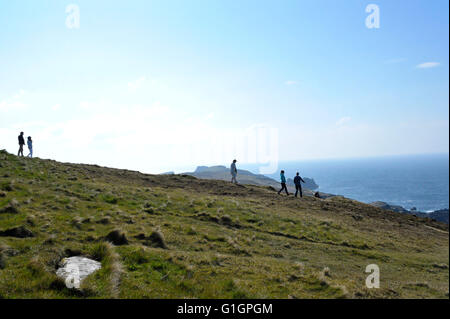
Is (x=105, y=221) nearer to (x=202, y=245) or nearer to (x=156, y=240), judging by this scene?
(x=156, y=240)

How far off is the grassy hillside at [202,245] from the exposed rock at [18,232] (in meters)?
0.05

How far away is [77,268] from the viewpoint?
33.0 ft

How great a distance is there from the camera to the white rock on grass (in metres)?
9.38

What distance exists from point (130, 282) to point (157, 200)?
53.0 ft

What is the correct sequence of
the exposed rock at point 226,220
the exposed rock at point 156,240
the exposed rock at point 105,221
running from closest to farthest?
1. the exposed rock at point 156,240
2. the exposed rock at point 105,221
3. the exposed rock at point 226,220

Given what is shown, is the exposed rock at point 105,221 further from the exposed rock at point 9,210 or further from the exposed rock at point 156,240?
the exposed rock at point 9,210

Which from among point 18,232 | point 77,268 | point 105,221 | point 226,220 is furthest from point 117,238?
point 226,220

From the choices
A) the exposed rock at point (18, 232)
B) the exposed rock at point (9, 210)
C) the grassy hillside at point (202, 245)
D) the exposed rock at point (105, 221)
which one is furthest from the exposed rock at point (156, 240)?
the exposed rock at point (9, 210)

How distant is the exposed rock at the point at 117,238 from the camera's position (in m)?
13.3

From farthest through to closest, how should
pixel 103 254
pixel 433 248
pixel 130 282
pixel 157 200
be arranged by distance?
1. pixel 157 200
2. pixel 433 248
3. pixel 103 254
4. pixel 130 282

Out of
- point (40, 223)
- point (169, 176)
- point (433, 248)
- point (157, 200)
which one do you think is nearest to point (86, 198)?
point (157, 200)

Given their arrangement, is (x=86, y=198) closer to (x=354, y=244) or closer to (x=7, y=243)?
(x=7, y=243)

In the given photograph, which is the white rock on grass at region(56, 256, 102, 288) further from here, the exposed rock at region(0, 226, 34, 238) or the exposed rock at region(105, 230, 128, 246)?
the exposed rock at region(0, 226, 34, 238)
